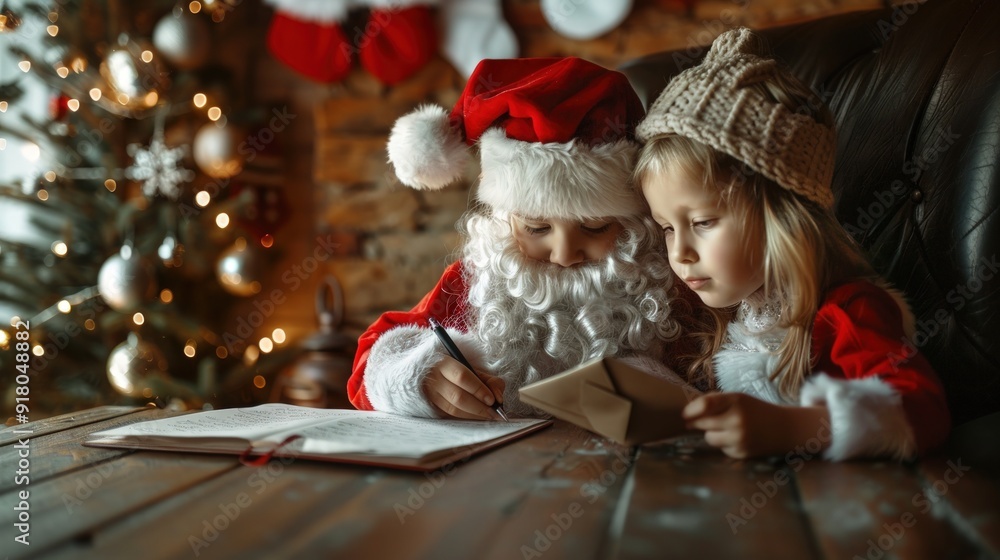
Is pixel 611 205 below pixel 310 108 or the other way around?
below

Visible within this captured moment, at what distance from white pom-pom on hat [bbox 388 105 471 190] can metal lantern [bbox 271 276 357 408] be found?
1.05 m

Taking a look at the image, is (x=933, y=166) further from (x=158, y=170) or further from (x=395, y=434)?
(x=158, y=170)

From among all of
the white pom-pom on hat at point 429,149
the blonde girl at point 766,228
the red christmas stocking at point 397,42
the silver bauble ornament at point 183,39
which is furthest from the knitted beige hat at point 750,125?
the silver bauble ornament at point 183,39

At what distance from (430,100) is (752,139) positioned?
1741 millimetres

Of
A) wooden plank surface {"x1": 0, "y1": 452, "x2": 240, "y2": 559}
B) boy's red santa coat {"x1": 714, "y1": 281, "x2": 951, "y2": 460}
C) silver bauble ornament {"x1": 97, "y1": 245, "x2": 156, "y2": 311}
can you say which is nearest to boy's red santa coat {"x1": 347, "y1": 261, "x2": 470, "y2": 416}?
wooden plank surface {"x1": 0, "y1": 452, "x2": 240, "y2": 559}

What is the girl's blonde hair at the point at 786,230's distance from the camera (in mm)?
930

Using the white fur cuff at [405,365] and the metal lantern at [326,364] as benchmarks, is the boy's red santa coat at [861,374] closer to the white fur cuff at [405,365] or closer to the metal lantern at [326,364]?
the white fur cuff at [405,365]

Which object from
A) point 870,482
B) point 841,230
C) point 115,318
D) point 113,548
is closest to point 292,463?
point 113,548

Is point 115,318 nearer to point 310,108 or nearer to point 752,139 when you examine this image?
point 310,108

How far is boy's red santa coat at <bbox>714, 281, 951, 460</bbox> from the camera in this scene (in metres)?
0.75

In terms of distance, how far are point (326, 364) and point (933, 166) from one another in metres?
1.61

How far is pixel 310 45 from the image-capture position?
2479 mm

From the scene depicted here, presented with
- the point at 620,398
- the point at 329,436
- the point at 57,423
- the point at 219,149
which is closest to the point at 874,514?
the point at 620,398

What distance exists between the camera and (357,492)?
673 millimetres
